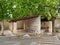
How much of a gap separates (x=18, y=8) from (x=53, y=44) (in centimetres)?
682

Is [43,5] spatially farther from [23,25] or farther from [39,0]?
[23,25]

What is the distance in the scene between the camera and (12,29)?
64.4 feet

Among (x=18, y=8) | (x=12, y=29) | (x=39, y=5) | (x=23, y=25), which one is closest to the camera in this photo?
(x=18, y=8)

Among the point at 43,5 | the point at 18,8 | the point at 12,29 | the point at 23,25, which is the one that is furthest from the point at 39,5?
the point at 23,25

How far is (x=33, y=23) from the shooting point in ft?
72.1

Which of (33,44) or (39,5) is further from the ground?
(39,5)

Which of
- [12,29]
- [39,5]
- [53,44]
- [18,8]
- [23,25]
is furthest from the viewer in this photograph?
[23,25]

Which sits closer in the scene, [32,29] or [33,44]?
[33,44]

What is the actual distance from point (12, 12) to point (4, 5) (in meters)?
0.28

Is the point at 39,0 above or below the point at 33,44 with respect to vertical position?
above

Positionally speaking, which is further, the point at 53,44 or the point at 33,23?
the point at 33,23

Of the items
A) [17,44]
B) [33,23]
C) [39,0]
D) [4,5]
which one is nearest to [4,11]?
[4,5]

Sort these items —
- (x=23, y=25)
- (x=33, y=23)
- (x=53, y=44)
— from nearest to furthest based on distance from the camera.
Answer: (x=53, y=44) → (x=33, y=23) → (x=23, y=25)

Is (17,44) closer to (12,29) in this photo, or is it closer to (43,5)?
(43,5)
